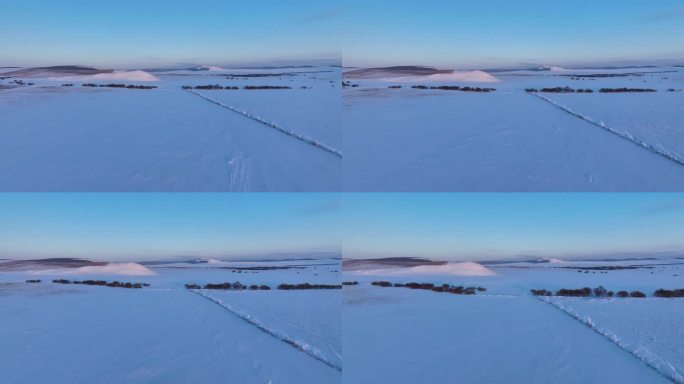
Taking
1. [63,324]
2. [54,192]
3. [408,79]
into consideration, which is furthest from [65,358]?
[408,79]

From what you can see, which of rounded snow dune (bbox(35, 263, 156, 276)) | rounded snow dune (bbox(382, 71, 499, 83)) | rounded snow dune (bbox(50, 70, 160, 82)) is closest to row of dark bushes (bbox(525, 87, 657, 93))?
rounded snow dune (bbox(382, 71, 499, 83))

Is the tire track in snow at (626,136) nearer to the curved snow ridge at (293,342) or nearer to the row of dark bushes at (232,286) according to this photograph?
the curved snow ridge at (293,342)

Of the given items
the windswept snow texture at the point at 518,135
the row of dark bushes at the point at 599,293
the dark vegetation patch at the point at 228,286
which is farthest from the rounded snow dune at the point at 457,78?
the dark vegetation patch at the point at 228,286

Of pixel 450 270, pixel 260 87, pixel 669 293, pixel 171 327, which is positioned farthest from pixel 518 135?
pixel 171 327

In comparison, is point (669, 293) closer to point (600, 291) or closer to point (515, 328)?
point (600, 291)

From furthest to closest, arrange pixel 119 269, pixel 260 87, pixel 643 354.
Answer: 1. pixel 260 87
2. pixel 119 269
3. pixel 643 354

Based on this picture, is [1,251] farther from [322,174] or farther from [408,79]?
[408,79]
